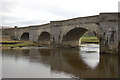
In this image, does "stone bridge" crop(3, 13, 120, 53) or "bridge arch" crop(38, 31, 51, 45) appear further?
"bridge arch" crop(38, 31, 51, 45)

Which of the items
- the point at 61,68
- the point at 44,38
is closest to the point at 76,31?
the point at 44,38

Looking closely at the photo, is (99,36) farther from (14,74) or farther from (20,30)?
(20,30)

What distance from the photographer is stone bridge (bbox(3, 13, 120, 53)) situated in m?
23.4

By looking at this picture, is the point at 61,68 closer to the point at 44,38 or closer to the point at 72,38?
the point at 72,38

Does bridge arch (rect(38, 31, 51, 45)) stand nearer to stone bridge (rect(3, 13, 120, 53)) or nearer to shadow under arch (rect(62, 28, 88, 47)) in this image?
stone bridge (rect(3, 13, 120, 53))

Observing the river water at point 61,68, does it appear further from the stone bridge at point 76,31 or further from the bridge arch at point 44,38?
the bridge arch at point 44,38

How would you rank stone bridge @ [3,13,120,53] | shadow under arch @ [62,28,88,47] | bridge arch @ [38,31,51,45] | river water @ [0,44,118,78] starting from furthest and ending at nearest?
1. bridge arch @ [38,31,51,45]
2. shadow under arch @ [62,28,88,47]
3. stone bridge @ [3,13,120,53]
4. river water @ [0,44,118,78]

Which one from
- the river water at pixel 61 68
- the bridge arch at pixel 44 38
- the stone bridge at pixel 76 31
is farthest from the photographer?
the bridge arch at pixel 44 38

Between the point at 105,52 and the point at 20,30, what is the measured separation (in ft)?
125

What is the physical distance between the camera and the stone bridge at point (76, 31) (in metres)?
23.4

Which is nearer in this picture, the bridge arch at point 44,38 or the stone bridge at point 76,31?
the stone bridge at point 76,31

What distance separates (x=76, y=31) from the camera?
116ft

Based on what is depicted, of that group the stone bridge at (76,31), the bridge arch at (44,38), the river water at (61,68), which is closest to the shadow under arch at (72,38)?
the stone bridge at (76,31)

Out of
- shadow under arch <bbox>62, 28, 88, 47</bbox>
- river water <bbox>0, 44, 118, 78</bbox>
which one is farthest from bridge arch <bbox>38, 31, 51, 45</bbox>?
river water <bbox>0, 44, 118, 78</bbox>
